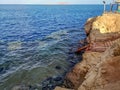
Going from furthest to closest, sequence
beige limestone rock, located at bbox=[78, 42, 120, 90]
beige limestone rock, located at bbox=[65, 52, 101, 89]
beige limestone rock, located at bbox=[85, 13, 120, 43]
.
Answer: beige limestone rock, located at bbox=[85, 13, 120, 43], beige limestone rock, located at bbox=[65, 52, 101, 89], beige limestone rock, located at bbox=[78, 42, 120, 90]

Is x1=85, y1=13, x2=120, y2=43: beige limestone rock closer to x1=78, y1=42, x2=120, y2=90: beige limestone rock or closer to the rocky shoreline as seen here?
the rocky shoreline

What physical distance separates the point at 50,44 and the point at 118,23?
11.9 m

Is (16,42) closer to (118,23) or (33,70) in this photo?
(33,70)

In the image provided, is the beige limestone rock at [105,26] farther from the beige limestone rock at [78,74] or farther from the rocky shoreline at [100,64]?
the beige limestone rock at [78,74]

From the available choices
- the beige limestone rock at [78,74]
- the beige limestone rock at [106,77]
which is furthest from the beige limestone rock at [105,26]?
the beige limestone rock at [106,77]

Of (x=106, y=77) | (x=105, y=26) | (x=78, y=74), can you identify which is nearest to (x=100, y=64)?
(x=106, y=77)

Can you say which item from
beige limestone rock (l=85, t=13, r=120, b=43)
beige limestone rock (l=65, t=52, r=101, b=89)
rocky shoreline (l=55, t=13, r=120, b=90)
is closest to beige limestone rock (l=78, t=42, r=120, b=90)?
rocky shoreline (l=55, t=13, r=120, b=90)

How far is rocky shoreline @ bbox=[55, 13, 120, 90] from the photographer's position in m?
11.7

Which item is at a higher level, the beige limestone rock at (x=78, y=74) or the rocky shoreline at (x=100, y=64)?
the rocky shoreline at (x=100, y=64)

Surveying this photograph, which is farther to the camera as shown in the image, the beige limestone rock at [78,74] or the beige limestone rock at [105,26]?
the beige limestone rock at [105,26]

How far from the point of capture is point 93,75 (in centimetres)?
1258

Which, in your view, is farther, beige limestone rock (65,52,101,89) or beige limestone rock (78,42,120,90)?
beige limestone rock (65,52,101,89)

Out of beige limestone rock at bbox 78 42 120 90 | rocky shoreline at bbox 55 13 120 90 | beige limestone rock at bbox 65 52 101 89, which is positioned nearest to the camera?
beige limestone rock at bbox 78 42 120 90

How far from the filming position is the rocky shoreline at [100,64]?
11652 millimetres
